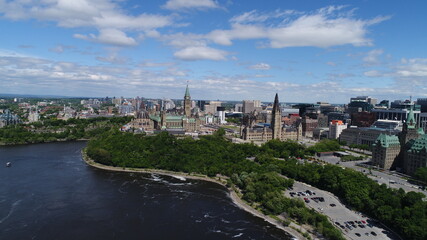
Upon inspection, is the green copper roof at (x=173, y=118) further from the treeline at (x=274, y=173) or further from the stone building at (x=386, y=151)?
the stone building at (x=386, y=151)

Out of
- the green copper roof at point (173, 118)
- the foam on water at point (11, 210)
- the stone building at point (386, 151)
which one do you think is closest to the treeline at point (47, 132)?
the green copper roof at point (173, 118)

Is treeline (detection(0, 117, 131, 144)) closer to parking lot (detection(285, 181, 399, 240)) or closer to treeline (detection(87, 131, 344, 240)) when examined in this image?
treeline (detection(87, 131, 344, 240))

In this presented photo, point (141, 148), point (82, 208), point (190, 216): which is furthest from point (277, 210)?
point (141, 148)

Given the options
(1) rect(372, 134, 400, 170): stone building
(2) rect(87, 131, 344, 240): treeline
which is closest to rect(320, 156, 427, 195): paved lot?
(1) rect(372, 134, 400, 170): stone building

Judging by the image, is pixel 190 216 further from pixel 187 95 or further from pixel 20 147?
pixel 187 95

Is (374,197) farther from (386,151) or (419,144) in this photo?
(386,151)
